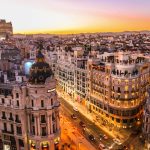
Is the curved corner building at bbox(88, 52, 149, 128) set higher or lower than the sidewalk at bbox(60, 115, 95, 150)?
higher

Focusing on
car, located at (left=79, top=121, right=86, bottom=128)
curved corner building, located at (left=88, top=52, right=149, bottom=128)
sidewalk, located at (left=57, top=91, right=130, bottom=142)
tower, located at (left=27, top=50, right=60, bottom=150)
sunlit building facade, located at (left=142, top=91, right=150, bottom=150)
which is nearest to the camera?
tower, located at (left=27, top=50, right=60, bottom=150)

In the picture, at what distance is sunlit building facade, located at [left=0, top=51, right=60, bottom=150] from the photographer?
291 feet

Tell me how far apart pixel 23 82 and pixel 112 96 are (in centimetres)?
4116

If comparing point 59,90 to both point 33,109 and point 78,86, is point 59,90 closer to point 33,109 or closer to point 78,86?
point 78,86

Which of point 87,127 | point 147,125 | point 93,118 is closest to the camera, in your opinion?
point 147,125

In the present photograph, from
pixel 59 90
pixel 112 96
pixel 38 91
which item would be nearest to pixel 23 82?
pixel 38 91

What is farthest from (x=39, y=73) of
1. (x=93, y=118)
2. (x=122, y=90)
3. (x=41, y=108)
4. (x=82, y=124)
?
(x=93, y=118)

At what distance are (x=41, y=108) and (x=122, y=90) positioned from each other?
38.4 metres

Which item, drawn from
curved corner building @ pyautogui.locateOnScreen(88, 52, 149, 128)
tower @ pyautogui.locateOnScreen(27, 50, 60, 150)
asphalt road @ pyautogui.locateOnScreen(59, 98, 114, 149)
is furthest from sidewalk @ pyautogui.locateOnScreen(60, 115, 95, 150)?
curved corner building @ pyautogui.locateOnScreen(88, 52, 149, 128)

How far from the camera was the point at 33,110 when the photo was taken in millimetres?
88875

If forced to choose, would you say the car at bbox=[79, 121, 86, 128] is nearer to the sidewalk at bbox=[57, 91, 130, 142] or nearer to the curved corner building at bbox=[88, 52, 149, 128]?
the sidewalk at bbox=[57, 91, 130, 142]

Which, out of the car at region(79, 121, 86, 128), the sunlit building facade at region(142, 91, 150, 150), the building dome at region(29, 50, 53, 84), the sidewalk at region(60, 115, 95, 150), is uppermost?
the building dome at region(29, 50, 53, 84)

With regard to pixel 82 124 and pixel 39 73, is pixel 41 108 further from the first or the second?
pixel 82 124

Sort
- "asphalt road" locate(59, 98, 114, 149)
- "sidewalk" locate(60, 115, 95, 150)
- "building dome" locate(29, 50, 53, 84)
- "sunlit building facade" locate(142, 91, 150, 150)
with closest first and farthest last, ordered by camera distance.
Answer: "building dome" locate(29, 50, 53, 84)
"sunlit building facade" locate(142, 91, 150, 150)
"sidewalk" locate(60, 115, 95, 150)
"asphalt road" locate(59, 98, 114, 149)
